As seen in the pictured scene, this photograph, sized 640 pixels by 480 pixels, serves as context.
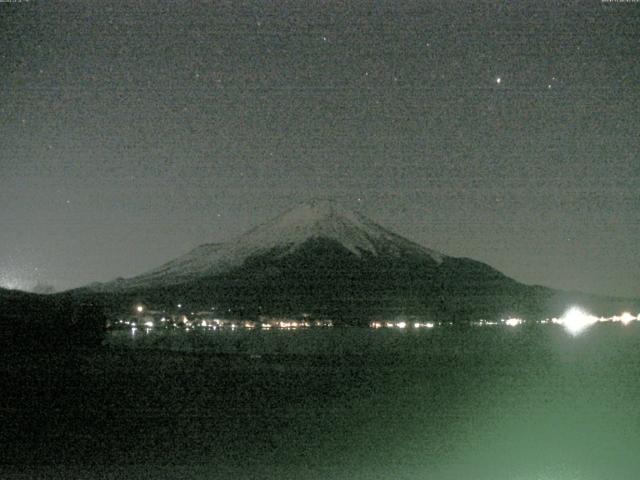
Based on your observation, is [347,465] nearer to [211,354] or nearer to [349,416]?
[349,416]

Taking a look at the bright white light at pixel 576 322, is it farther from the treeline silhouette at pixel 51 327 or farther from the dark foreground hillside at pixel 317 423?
the dark foreground hillside at pixel 317 423

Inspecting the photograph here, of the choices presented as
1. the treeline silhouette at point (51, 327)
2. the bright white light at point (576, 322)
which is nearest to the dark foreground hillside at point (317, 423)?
the treeline silhouette at point (51, 327)

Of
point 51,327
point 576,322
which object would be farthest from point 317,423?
point 576,322

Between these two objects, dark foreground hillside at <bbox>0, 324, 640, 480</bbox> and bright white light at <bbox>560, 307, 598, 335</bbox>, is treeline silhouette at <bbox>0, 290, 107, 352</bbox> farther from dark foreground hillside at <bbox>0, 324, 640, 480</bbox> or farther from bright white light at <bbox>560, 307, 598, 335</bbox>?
bright white light at <bbox>560, 307, 598, 335</bbox>

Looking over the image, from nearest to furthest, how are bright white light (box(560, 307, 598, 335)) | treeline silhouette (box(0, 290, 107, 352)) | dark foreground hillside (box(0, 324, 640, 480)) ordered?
dark foreground hillside (box(0, 324, 640, 480)) → treeline silhouette (box(0, 290, 107, 352)) → bright white light (box(560, 307, 598, 335))

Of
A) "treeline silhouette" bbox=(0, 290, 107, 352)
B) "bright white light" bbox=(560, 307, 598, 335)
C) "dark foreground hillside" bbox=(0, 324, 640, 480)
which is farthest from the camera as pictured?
"bright white light" bbox=(560, 307, 598, 335)

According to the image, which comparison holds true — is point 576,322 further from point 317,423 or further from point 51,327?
point 317,423

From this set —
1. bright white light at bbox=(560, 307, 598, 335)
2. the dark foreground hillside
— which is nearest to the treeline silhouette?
the dark foreground hillside

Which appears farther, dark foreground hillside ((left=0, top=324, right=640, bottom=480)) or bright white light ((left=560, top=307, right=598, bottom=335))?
bright white light ((left=560, top=307, right=598, bottom=335))

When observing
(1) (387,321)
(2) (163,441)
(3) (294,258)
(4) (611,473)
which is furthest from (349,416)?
(3) (294,258)
